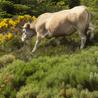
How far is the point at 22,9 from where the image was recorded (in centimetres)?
2102

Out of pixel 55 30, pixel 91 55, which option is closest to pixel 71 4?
pixel 55 30

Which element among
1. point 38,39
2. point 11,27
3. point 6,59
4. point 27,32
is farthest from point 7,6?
point 6,59

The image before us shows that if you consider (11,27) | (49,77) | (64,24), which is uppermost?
(49,77)

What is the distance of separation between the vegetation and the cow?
46 centimetres

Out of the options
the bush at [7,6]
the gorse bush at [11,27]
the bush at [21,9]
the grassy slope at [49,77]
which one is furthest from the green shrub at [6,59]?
the bush at [21,9]

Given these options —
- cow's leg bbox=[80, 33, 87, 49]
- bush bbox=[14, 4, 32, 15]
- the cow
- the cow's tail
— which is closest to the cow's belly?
the cow

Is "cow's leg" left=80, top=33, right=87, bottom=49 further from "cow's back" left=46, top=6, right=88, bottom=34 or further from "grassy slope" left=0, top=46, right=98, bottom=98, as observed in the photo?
"grassy slope" left=0, top=46, right=98, bottom=98

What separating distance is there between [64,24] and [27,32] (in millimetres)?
2034

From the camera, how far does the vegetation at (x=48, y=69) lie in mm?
10828

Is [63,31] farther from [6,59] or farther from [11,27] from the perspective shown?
[11,27]

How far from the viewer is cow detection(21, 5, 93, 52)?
1495 cm

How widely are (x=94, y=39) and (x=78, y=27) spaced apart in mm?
1165

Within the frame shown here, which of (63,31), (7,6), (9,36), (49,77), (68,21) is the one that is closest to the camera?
(49,77)

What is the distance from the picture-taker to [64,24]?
15336 mm
